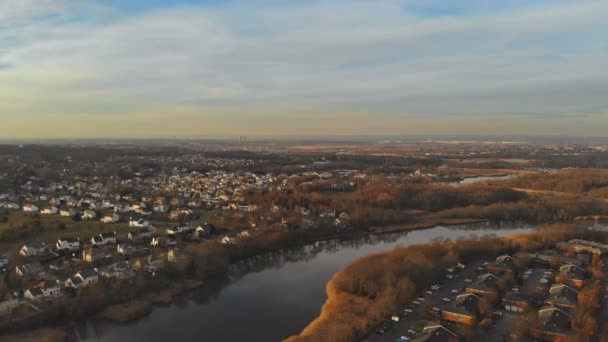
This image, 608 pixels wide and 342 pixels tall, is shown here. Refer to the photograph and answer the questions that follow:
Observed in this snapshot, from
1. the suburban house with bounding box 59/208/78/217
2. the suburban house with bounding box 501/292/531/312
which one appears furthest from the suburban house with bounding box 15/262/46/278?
the suburban house with bounding box 501/292/531/312

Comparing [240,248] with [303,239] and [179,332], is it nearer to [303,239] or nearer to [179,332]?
[303,239]

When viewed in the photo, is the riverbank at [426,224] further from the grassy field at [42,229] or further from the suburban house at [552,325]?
the grassy field at [42,229]

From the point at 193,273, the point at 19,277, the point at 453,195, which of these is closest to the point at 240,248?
the point at 193,273

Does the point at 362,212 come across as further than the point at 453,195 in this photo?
No

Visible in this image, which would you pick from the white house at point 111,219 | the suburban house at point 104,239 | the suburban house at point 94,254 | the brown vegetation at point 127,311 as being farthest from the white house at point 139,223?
the brown vegetation at point 127,311

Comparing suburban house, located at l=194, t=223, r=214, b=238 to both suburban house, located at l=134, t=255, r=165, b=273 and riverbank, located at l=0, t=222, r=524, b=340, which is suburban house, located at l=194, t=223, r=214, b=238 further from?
suburban house, located at l=134, t=255, r=165, b=273
